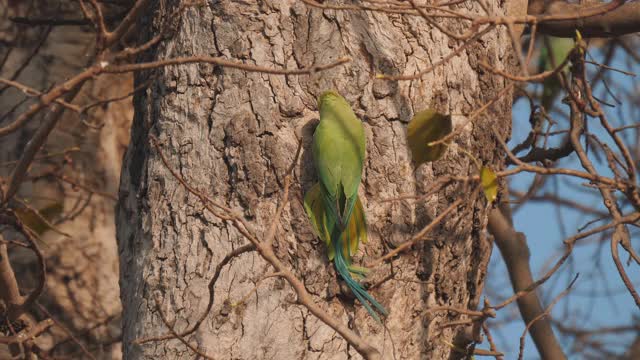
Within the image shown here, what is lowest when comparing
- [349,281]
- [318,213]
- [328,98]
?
[349,281]

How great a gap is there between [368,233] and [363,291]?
0.51 feet

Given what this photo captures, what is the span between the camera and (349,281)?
1986mm

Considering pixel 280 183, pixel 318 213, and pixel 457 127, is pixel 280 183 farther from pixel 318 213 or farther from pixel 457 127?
pixel 457 127

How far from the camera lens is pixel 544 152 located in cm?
Answer: 285

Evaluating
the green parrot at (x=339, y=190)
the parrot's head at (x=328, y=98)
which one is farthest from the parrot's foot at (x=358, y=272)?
the parrot's head at (x=328, y=98)

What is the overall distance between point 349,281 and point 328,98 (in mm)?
458

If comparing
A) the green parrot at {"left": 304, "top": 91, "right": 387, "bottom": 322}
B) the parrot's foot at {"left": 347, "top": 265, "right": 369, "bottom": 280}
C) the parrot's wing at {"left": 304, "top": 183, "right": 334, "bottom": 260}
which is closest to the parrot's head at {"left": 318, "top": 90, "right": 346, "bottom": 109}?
the green parrot at {"left": 304, "top": 91, "right": 387, "bottom": 322}

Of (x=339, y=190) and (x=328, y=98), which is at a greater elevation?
(x=328, y=98)

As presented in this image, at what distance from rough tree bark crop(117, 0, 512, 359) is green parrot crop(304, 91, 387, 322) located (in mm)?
33

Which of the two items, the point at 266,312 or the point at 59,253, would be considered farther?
the point at 59,253

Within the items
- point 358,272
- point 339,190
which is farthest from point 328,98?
point 358,272

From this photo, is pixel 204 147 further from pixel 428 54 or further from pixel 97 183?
pixel 97 183

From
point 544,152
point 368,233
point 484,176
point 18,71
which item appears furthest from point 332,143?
point 18,71

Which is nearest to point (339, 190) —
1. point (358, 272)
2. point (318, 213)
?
point (318, 213)
